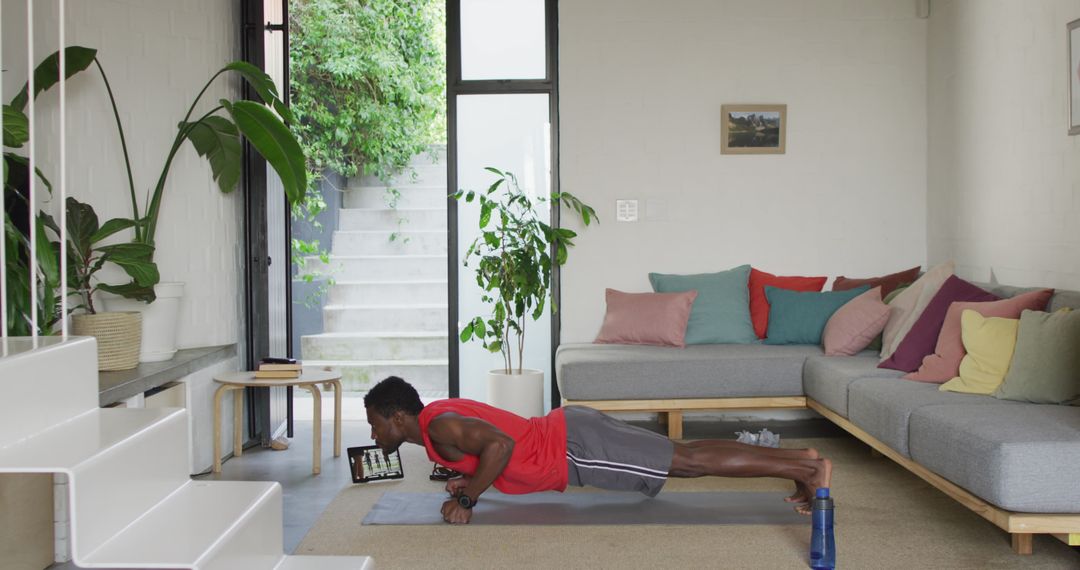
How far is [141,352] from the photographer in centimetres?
458

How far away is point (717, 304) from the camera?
592cm

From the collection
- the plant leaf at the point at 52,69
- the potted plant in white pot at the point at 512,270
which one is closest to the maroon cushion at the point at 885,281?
the potted plant in white pot at the point at 512,270

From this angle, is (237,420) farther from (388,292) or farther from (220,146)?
(388,292)

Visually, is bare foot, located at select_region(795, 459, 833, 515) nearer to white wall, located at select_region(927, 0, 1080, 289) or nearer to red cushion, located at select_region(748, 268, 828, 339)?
white wall, located at select_region(927, 0, 1080, 289)

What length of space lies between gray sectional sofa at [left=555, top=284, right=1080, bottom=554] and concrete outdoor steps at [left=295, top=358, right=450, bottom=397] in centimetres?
184

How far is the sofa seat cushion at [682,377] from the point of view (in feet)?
17.5

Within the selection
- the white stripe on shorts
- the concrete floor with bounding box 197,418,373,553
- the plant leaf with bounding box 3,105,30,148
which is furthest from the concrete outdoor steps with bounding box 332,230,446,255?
the plant leaf with bounding box 3,105,30,148

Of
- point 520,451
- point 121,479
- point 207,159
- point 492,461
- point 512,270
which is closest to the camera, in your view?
point 121,479

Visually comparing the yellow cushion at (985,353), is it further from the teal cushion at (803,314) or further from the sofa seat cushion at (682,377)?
the teal cushion at (803,314)

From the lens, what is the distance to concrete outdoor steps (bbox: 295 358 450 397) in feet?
25.0

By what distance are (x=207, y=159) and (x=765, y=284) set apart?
3262 mm

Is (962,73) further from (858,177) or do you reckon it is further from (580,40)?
(580,40)

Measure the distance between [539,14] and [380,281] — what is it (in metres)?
3.05

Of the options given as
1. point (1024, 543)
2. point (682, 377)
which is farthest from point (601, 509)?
point (1024, 543)
